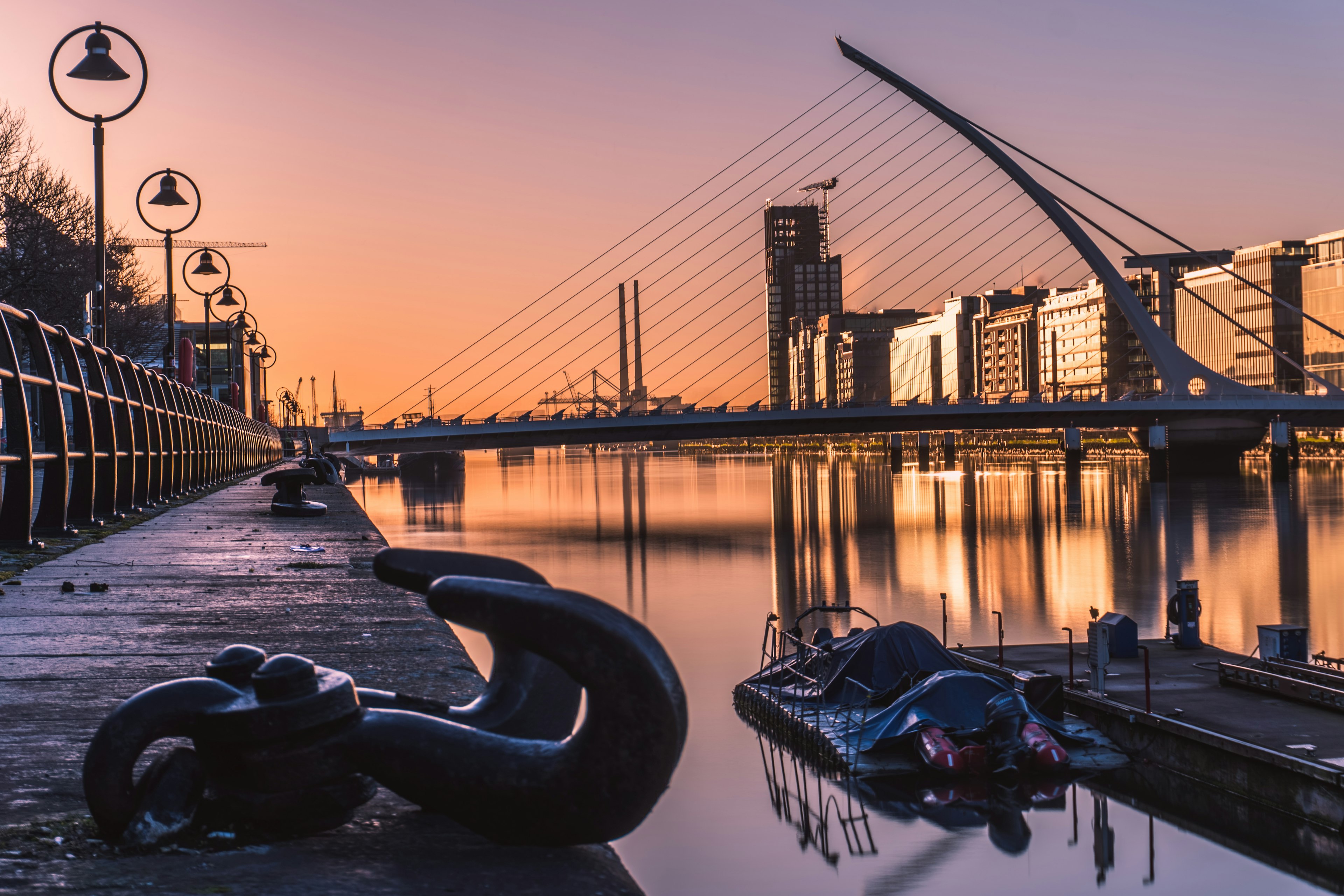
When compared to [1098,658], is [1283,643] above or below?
above

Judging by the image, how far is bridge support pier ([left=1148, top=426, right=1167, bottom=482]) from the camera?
373 ft

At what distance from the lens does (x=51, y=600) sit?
620cm

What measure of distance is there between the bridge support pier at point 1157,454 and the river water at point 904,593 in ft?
10.8

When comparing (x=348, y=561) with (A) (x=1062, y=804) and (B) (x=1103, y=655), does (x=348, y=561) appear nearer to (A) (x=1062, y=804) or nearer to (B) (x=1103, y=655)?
(A) (x=1062, y=804)

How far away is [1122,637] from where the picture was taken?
36031mm

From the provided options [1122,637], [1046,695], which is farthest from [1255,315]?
[1046,695]

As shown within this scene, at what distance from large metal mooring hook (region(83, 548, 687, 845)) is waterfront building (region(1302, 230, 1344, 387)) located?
6841 inches

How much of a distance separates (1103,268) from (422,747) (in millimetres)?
88319

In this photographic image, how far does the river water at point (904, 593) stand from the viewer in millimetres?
25594

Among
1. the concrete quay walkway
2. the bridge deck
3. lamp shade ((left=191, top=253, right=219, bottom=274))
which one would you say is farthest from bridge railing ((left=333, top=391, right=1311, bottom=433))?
the concrete quay walkway

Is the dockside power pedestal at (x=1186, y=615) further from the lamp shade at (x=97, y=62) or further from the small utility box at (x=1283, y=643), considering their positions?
the lamp shade at (x=97, y=62)

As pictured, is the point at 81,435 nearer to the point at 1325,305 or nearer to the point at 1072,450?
the point at 1072,450

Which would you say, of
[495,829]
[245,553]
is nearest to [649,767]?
[495,829]

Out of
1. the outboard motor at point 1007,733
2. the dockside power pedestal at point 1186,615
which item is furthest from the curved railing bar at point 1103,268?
the outboard motor at point 1007,733
